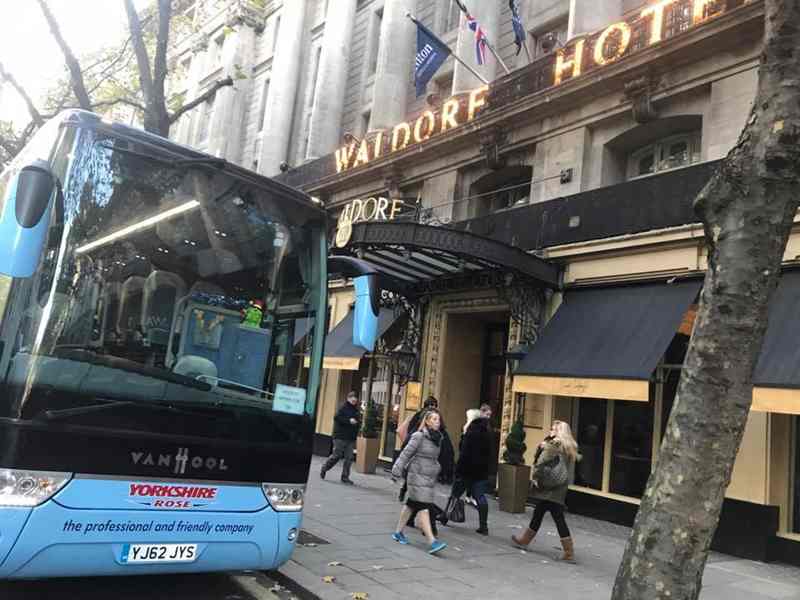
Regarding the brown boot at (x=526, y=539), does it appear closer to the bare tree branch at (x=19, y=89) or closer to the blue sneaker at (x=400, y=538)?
the blue sneaker at (x=400, y=538)

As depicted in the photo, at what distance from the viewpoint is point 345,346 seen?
1611 centimetres

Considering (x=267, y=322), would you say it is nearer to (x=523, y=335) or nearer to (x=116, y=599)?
(x=116, y=599)

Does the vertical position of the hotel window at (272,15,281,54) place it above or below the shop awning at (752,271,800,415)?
above

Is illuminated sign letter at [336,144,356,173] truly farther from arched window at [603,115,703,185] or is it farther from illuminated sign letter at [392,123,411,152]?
arched window at [603,115,703,185]

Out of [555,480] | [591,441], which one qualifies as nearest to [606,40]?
[591,441]

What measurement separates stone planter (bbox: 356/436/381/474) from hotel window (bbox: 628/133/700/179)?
7.91 meters

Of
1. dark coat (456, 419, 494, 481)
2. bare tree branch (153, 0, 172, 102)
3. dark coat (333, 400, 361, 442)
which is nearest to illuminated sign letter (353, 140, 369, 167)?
bare tree branch (153, 0, 172, 102)

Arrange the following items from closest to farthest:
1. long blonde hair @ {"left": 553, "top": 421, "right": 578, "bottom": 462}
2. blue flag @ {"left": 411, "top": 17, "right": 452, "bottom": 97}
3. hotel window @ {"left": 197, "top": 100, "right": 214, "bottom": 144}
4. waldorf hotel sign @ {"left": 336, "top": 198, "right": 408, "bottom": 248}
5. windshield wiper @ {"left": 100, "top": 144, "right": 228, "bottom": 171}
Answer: windshield wiper @ {"left": 100, "top": 144, "right": 228, "bottom": 171} → long blonde hair @ {"left": 553, "top": 421, "right": 578, "bottom": 462} → waldorf hotel sign @ {"left": 336, "top": 198, "right": 408, "bottom": 248} → blue flag @ {"left": 411, "top": 17, "right": 452, "bottom": 97} → hotel window @ {"left": 197, "top": 100, "right": 214, "bottom": 144}

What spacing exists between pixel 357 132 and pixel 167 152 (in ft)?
60.9

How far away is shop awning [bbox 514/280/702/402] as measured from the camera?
9.70 metres

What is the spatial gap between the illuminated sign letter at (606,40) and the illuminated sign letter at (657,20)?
1.58 ft

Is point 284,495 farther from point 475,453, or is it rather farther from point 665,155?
point 665,155

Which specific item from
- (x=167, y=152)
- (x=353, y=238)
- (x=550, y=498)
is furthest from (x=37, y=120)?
(x=550, y=498)

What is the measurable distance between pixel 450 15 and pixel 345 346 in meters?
10.7
